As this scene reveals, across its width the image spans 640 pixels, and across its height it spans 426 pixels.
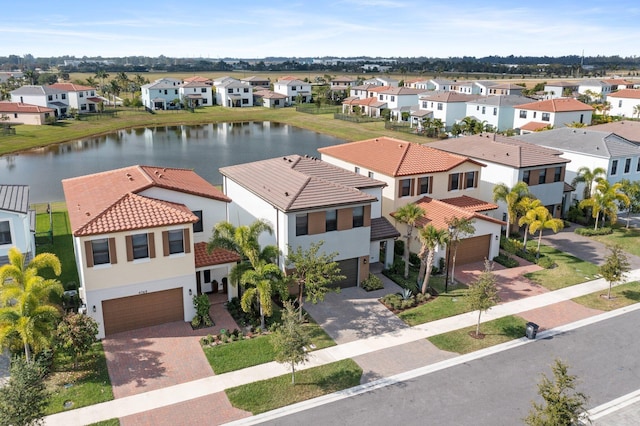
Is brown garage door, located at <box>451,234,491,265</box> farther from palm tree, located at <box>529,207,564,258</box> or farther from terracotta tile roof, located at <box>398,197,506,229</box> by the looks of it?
palm tree, located at <box>529,207,564,258</box>

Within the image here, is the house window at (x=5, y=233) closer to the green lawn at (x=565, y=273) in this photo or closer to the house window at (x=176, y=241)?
the house window at (x=176, y=241)

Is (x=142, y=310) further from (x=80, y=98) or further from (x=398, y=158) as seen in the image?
(x=80, y=98)

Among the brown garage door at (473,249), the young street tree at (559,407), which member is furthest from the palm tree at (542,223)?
the young street tree at (559,407)

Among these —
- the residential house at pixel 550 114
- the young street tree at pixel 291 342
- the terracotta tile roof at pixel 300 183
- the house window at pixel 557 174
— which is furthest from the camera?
the residential house at pixel 550 114

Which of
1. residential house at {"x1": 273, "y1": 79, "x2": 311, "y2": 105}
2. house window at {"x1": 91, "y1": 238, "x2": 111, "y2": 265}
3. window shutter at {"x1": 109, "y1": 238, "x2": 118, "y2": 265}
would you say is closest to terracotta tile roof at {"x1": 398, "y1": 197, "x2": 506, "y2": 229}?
window shutter at {"x1": 109, "y1": 238, "x2": 118, "y2": 265}

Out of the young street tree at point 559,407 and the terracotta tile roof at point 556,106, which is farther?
the terracotta tile roof at point 556,106

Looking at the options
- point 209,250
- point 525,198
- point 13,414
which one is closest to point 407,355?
point 209,250
